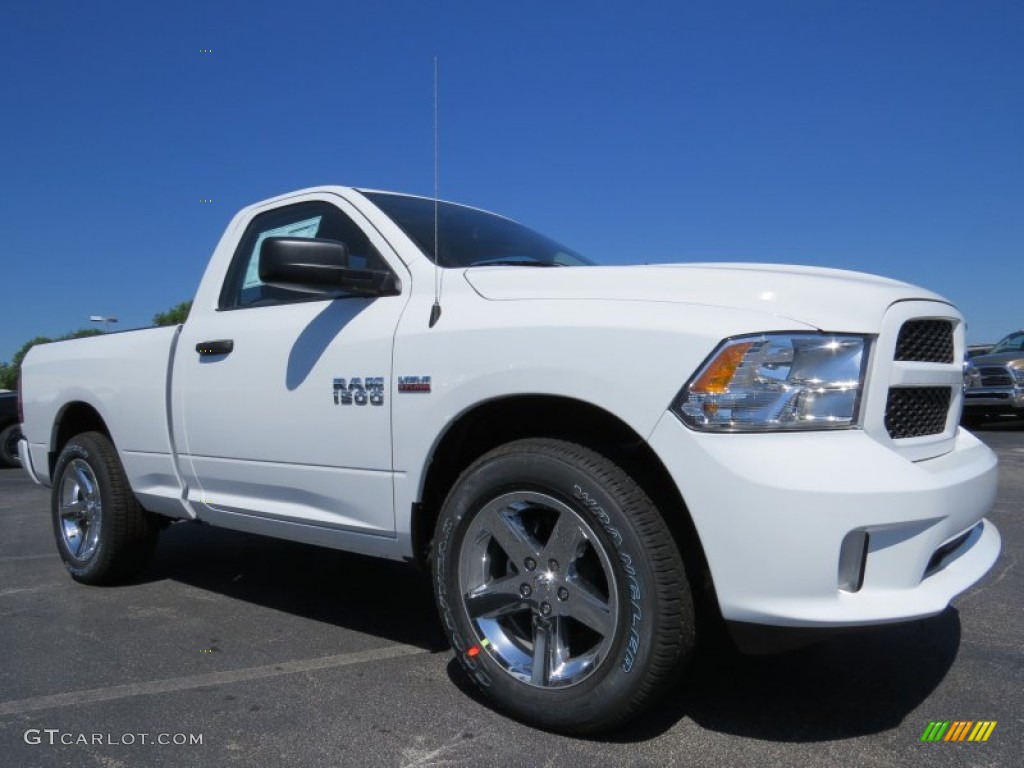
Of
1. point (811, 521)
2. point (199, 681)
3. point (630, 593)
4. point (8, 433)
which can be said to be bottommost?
point (8, 433)

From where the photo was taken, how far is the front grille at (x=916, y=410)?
2449 mm

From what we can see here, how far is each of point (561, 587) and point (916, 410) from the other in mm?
1221

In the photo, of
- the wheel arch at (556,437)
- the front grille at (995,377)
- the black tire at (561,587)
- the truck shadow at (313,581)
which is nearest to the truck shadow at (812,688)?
the black tire at (561,587)

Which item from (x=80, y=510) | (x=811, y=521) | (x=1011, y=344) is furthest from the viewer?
(x=1011, y=344)

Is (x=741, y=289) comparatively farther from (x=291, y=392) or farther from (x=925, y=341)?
(x=291, y=392)

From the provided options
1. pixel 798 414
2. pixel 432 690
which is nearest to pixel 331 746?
pixel 432 690

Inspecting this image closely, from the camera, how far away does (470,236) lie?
11.8 ft

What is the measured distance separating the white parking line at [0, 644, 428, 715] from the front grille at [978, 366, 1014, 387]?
490 inches

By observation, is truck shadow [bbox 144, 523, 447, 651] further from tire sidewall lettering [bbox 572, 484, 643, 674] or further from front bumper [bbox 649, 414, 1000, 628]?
front bumper [bbox 649, 414, 1000, 628]

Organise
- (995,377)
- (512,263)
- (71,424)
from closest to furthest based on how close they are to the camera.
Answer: (512,263) < (71,424) < (995,377)

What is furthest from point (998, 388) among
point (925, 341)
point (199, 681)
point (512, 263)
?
point (199, 681)

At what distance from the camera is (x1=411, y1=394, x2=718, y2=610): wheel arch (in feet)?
7.91

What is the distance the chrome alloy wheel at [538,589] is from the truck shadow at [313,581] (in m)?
0.65

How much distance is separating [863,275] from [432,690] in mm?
2051
